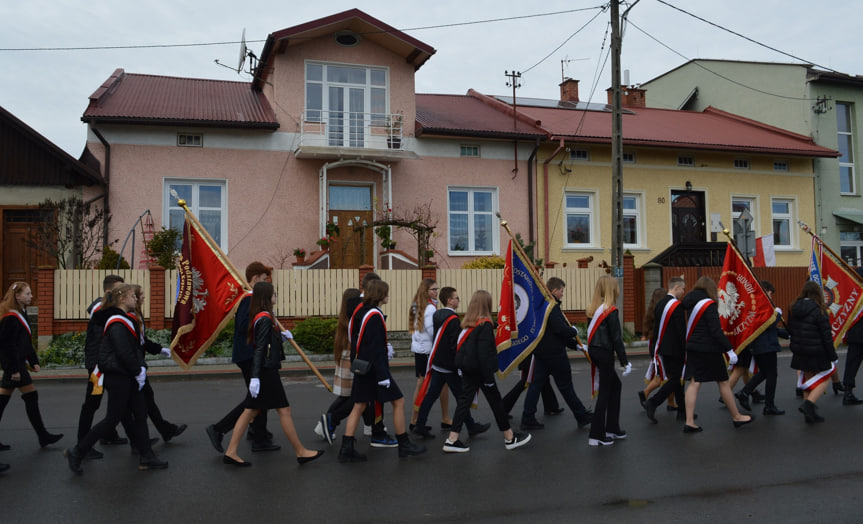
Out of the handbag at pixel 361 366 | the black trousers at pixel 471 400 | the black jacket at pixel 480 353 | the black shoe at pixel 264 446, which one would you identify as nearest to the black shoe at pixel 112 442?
the black shoe at pixel 264 446

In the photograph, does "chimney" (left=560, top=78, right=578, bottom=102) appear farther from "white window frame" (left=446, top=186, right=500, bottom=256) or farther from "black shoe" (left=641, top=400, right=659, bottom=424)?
"black shoe" (left=641, top=400, right=659, bottom=424)

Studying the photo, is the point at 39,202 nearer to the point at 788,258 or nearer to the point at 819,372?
the point at 819,372

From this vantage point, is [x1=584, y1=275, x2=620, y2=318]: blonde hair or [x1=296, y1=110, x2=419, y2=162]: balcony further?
[x1=296, y1=110, x2=419, y2=162]: balcony

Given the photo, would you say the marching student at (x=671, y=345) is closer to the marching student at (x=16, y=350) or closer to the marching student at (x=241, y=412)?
the marching student at (x=241, y=412)

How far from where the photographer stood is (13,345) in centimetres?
715

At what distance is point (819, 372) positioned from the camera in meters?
8.56

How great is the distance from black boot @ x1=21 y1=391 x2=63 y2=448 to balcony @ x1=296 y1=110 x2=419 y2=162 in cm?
1261

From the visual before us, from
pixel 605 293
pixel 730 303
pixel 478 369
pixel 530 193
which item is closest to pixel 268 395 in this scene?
pixel 478 369

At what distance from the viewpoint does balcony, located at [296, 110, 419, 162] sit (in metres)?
19.4

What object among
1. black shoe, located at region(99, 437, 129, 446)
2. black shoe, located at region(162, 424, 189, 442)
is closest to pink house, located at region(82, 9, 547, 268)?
black shoe, located at region(162, 424, 189, 442)

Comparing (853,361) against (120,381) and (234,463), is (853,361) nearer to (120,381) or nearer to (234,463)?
(234,463)

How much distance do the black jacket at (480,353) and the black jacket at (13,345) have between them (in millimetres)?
4455

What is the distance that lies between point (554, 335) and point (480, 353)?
58.8 inches

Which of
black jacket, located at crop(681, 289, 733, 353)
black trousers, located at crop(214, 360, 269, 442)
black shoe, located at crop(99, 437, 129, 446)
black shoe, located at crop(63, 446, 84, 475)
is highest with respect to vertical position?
black jacket, located at crop(681, 289, 733, 353)
